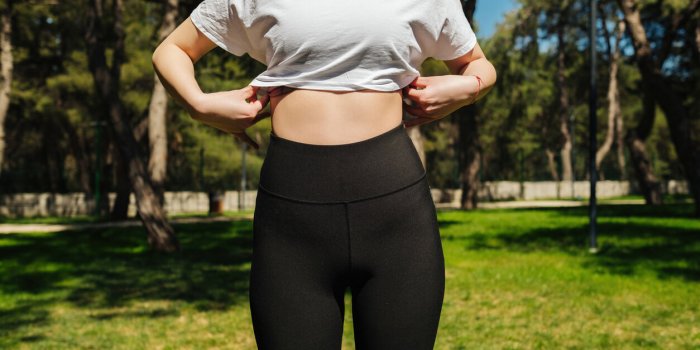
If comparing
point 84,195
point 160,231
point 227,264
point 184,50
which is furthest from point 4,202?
point 184,50

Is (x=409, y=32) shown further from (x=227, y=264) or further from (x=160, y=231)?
(x=160, y=231)

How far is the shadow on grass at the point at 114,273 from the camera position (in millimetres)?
8328

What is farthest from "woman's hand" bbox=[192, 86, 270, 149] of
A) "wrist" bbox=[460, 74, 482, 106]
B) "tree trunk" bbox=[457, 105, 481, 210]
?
"tree trunk" bbox=[457, 105, 481, 210]

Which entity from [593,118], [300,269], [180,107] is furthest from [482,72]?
[180,107]

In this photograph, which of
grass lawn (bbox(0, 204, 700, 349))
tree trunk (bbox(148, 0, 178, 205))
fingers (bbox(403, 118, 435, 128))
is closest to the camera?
fingers (bbox(403, 118, 435, 128))

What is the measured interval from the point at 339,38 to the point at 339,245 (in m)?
0.49

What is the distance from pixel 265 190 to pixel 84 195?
30.2m

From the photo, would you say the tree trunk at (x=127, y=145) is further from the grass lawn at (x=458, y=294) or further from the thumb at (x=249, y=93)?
the thumb at (x=249, y=93)

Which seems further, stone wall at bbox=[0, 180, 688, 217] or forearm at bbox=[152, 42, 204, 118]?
stone wall at bbox=[0, 180, 688, 217]

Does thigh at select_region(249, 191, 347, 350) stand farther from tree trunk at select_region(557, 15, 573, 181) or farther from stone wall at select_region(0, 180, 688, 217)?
tree trunk at select_region(557, 15, 573, 181)

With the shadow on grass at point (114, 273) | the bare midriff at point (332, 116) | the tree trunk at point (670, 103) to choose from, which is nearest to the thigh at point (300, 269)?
the bare midriff at point (332, 116)

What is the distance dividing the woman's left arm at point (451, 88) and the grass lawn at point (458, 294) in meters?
4.37

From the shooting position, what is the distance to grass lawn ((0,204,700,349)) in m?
6.43

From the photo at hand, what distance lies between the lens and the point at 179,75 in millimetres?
1886
